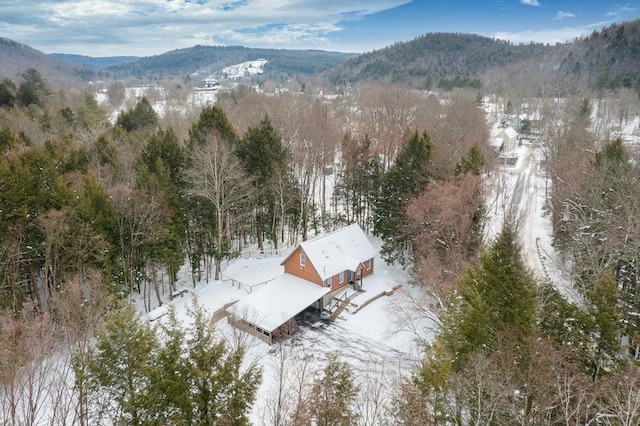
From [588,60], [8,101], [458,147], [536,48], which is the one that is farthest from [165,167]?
[536,48]

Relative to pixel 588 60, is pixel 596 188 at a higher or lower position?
lower

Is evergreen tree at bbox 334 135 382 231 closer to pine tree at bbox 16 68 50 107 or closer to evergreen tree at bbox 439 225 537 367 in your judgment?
evergreen tree at bbox 439 225 537 367

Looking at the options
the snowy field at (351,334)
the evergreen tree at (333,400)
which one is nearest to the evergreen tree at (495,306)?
the snowy field at (351,334)

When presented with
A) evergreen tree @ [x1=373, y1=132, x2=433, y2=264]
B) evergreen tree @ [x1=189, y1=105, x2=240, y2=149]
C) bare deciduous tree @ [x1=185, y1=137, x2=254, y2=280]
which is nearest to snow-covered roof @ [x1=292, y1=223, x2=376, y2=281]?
evergreen tree @ [x1=373, y1=132, x2=433, y2=264]

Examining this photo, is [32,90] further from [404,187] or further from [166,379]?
[166,379]

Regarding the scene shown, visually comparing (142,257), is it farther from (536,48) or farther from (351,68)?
(536,48)

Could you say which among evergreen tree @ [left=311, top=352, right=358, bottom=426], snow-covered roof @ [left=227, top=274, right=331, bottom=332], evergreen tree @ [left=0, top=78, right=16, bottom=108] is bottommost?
snow-covered roof @ [left=227, top=274, right=331, bottom=332]
